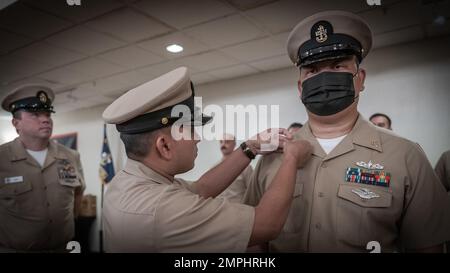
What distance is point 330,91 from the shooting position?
938 mm

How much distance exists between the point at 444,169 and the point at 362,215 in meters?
0.57

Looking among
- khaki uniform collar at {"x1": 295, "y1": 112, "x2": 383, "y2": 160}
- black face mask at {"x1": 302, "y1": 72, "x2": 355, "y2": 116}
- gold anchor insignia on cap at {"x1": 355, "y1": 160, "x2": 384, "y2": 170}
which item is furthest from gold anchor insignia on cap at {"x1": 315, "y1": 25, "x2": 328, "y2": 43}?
gold anchor insignia on cap at {"x1": 355, "y1": 160, "x2": 384, "y2": 170}

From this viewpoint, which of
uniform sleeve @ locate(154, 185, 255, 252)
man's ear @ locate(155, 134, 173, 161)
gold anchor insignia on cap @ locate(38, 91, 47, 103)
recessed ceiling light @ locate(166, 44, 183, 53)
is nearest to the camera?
uniform sleeve @ locate(154, 185, 255, 252)

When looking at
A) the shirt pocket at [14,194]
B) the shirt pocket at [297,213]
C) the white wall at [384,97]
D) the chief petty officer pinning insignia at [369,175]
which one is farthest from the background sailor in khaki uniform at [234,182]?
the shirt pocket at [14,194]

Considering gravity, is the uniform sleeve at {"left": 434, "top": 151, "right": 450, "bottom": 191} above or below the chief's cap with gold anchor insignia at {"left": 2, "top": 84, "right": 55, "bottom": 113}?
below

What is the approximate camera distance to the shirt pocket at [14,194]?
1.06 metres

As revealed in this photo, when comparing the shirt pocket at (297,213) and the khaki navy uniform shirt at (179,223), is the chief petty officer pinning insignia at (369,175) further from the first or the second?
the khaki navy uniform shirt at (179,223)

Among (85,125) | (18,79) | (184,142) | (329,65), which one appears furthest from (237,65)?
(18,79)

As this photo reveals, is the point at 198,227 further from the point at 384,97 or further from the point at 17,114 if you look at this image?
the point at 384,97

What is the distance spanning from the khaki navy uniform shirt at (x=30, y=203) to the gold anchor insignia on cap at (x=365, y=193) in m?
1.12

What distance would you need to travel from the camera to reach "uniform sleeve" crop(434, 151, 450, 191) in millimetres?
1194

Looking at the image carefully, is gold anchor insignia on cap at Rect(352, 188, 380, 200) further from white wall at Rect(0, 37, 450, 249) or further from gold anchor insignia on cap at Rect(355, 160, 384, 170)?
white wall at Rect(0, 37, 450, 249)

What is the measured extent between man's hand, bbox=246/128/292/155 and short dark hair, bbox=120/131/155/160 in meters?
0.44

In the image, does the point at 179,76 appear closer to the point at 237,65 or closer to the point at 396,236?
the point at 237,65
